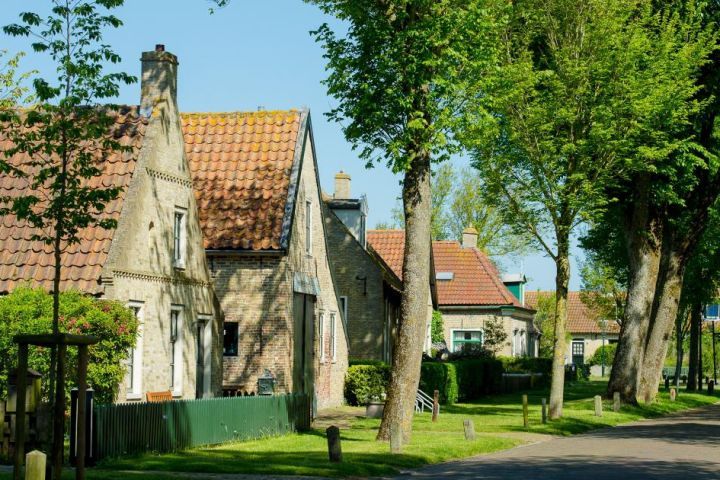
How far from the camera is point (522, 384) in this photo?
216 ft

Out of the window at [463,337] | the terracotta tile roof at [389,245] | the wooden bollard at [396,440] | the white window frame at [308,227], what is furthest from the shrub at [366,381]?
the window at [463,337]

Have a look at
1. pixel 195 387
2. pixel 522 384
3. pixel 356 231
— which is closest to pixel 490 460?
pixel 195 387

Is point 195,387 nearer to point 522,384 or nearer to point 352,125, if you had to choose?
point 352,125

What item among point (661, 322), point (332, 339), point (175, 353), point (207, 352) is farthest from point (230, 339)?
point (661, 322)

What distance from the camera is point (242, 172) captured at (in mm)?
38500

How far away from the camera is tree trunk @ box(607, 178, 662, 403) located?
4525 centimetres

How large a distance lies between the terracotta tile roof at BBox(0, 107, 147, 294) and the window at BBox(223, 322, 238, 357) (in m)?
8.90

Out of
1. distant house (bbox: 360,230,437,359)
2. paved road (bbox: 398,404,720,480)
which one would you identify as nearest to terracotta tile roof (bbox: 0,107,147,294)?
paved road (bbox: 398,404,720,480)

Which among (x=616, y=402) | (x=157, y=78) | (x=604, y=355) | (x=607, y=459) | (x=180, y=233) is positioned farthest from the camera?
(x=604, y=355)

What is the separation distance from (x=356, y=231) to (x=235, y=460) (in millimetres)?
29021

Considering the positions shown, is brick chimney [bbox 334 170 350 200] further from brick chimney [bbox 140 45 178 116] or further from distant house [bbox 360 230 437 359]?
brick chimney [bbox 140 45 178 116]

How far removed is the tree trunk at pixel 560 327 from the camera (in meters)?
37.1

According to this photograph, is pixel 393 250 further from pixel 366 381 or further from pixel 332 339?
pixel 332 339

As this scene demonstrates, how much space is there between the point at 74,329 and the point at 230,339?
40.7 ft
